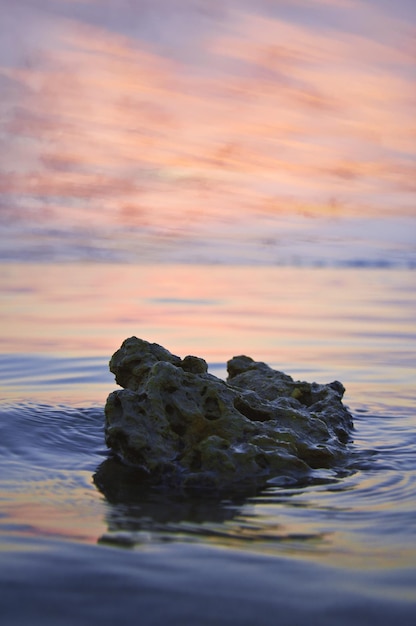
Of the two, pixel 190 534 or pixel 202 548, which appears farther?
pixel 190 534

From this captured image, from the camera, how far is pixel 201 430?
21.0 feet

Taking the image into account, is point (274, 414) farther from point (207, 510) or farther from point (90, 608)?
point (90, 608)

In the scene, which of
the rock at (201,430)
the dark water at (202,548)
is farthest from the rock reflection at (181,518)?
the rock at (201,430)

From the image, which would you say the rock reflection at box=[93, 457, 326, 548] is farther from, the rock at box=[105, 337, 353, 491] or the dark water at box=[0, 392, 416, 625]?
the rock at box=[105, 337, 353, 491]

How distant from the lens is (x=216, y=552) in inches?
168

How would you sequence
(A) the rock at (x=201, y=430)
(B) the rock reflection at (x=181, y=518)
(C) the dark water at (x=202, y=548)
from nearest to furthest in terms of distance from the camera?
(C) the dark water at (x=202, y=548), (B) the rock reflection at (x=181, y=518), (A) the rock at (x=201, y=430)

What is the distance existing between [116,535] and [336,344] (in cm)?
1198

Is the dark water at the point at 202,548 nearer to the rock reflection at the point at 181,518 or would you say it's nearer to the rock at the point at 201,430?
the rock reflection at the point at 181,518

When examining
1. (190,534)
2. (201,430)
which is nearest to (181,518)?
(190,534)

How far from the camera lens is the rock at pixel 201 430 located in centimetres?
609

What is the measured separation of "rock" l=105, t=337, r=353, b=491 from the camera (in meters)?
6.09

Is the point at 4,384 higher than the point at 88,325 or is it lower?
lower

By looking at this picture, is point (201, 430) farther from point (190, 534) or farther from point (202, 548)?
point (202, 548)

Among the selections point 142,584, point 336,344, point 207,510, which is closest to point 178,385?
point 207,510
